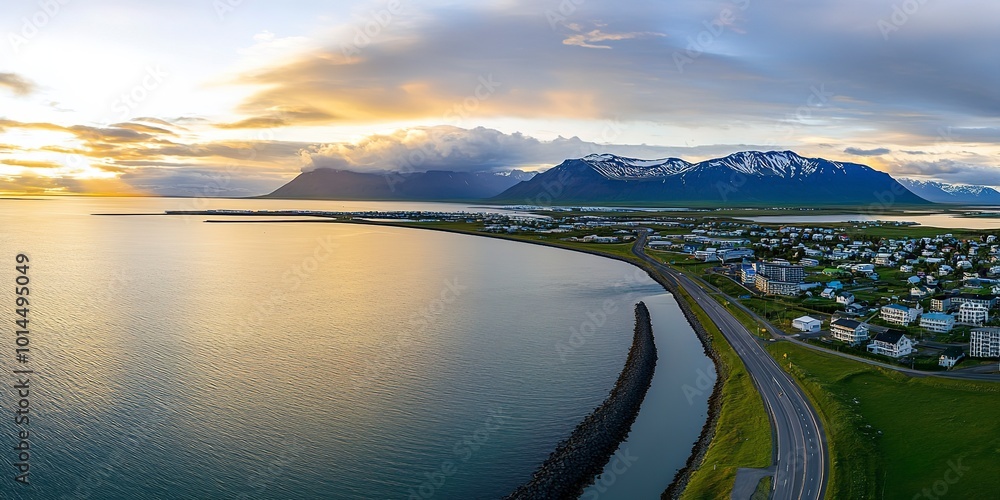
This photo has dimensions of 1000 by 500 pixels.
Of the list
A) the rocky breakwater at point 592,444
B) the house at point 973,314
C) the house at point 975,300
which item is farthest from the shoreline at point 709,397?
the house at point 975,300

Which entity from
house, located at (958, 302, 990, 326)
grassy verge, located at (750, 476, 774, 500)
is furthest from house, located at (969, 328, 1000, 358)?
grassy verge, located at (750, 476, 774, 500)

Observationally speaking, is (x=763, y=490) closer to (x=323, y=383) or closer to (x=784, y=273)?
(x=323, y=383)

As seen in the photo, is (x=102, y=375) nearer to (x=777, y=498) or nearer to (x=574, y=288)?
(x=777, y=498)

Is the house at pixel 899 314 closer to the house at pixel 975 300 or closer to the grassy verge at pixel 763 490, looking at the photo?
the house at pixel 975 300

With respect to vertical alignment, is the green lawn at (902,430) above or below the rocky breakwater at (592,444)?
above

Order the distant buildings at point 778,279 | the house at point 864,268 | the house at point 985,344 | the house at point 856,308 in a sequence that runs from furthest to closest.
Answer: the house at point 864,268
the distant buildings at point 778,279
the house at point 856,308
the house at point 985,344
